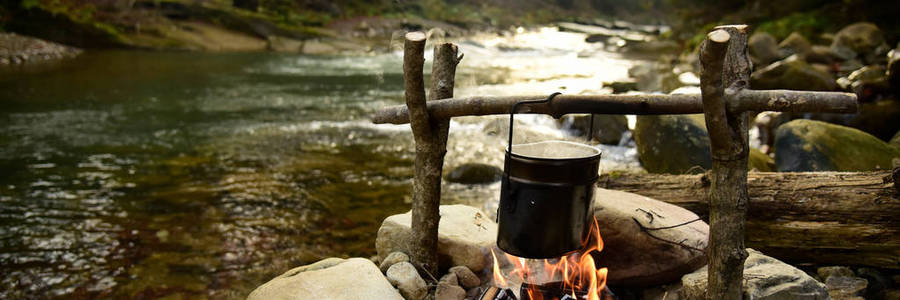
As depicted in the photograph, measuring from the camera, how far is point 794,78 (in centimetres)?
1001

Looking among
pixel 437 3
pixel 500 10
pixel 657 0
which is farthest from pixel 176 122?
pixel 657 0

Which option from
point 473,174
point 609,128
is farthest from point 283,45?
point 473,174

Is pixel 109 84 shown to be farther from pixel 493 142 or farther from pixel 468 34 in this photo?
pixel 468 34

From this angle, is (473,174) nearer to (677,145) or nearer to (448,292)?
(677,145)

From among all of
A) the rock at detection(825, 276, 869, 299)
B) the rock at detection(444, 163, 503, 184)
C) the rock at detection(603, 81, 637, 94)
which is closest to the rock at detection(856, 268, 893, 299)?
the rock at detection(825, 276, 869, 299)

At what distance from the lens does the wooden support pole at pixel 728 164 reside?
9.18 ft

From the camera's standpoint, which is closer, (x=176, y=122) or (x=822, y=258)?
(x=822, y=258)

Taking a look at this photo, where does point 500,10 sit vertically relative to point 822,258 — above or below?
above

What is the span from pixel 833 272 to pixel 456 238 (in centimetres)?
273

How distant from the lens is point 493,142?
1074cm

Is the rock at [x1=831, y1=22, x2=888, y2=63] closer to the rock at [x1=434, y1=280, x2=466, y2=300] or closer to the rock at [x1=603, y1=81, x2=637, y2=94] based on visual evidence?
the rock at [x1=603, y1=81, x2=637, y2=94]

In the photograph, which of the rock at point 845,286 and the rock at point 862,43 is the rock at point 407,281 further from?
the rock at point 862,43

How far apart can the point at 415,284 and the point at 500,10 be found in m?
54.5

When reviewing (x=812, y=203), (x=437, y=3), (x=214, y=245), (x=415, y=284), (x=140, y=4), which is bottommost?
(x=214, y=245)
